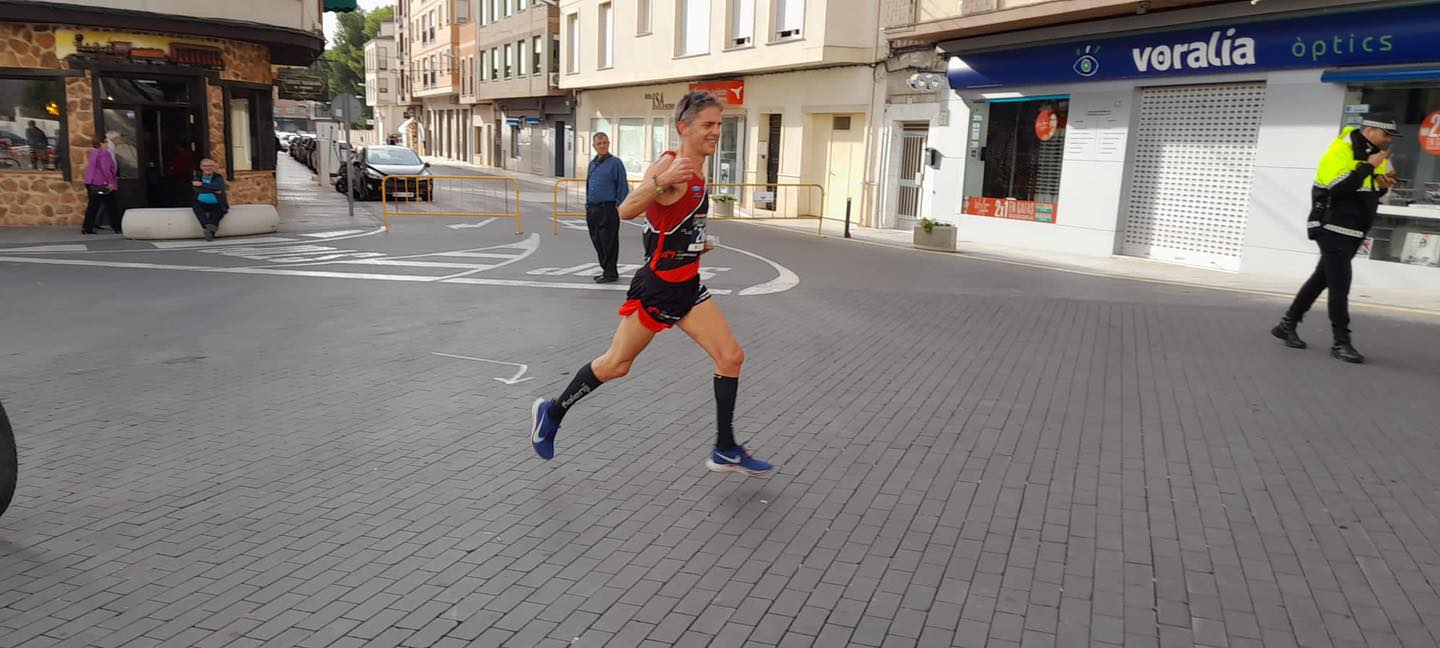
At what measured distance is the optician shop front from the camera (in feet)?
42.4

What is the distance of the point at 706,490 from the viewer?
15.6 feet

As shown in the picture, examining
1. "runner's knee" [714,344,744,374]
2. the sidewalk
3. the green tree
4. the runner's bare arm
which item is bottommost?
the sidewalk

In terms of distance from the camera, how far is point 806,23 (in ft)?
76.3

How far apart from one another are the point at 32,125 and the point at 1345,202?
19354 millimetres

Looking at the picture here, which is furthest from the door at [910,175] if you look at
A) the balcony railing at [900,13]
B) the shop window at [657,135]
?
the shop window at [657,135]

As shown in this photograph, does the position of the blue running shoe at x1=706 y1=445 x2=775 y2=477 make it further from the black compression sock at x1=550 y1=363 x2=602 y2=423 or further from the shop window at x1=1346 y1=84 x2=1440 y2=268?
the shop window at x1=1346 y1=84 x2=1440 y2=268

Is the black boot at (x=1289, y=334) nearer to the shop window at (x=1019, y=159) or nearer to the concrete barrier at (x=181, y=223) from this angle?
the shop window at (x=1019, y=159)

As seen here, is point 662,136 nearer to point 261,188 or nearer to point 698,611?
point 261,188

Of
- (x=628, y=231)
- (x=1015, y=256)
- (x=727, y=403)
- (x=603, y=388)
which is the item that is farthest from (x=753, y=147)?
(x=727, y=403)

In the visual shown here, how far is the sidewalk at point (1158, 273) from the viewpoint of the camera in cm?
1188

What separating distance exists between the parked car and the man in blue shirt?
50.5ft

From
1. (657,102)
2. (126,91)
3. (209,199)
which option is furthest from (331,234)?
(657,102)

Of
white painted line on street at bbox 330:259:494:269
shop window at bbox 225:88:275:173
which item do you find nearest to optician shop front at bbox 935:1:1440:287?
white painted line on street at bbox 330:259:494:269

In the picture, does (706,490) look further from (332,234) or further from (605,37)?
(605,37)
